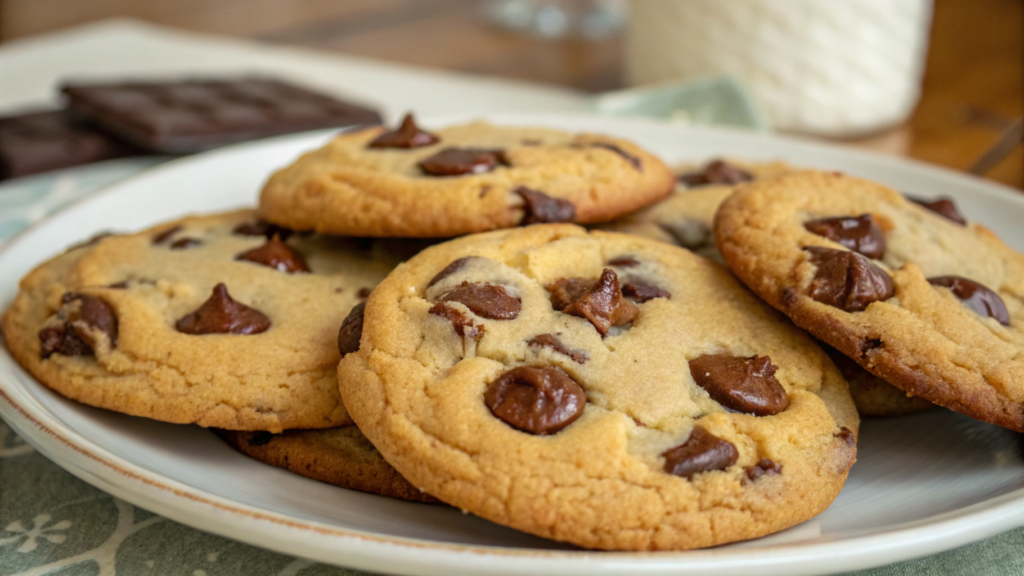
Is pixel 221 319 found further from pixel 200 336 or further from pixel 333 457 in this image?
pixel 333 457

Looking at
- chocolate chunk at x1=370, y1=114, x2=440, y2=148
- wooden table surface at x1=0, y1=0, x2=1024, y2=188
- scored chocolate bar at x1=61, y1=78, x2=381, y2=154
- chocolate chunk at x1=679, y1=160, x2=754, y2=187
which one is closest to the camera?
chocolate chunk at x1=370, y1=114, x2=440, y2=148

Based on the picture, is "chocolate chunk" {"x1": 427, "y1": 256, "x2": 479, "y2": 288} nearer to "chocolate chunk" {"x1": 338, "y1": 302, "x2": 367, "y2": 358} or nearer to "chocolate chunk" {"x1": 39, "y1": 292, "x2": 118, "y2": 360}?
"chocolate chunk" {"x1": 338, "y1": 302, "x2": 367, "y2": 358}

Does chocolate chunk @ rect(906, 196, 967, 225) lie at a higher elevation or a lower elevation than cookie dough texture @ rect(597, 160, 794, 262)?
higher

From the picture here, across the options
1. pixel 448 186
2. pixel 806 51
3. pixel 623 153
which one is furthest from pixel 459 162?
pixel 806 51

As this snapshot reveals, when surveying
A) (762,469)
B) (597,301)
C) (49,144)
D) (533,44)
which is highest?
(597,301)

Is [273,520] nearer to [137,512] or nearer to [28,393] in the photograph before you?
[137,512]

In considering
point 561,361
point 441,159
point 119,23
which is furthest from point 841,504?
point 119,23

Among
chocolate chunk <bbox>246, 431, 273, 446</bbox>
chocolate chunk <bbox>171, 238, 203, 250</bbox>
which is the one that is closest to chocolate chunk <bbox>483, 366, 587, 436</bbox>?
chocolate chunk <bbox>246, 431, 273, 446</bbox>
